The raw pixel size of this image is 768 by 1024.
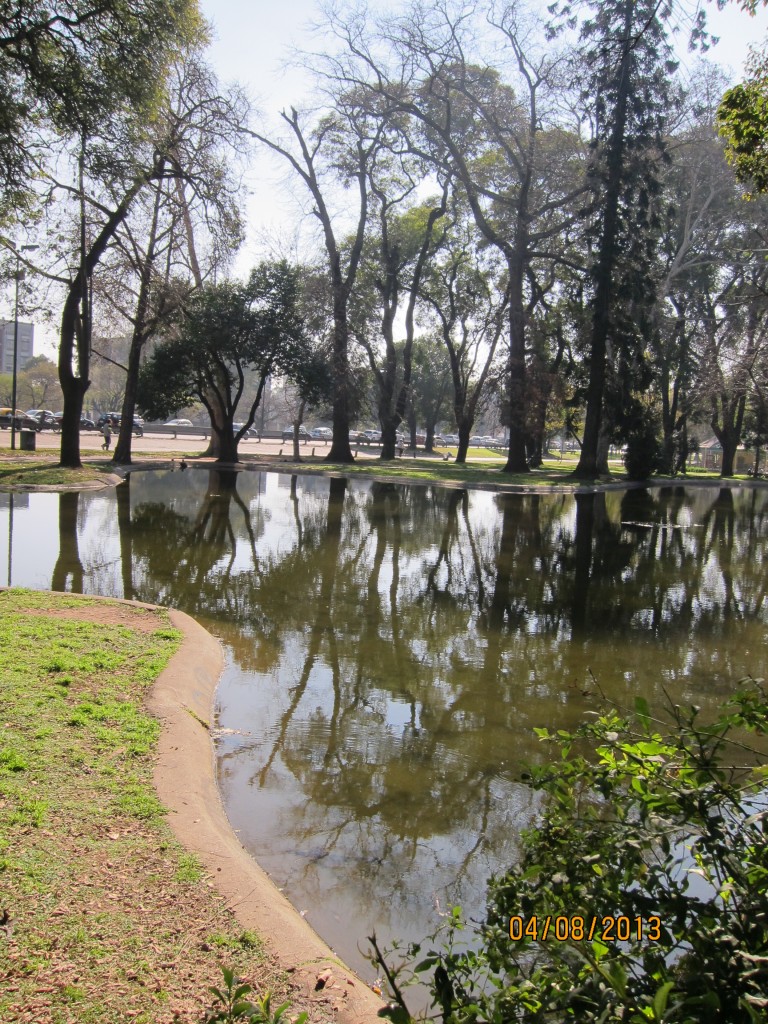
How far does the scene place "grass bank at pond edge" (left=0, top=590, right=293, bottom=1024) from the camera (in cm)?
281

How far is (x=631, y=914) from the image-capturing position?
7.22 ft

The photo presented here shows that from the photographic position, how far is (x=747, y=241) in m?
43.1

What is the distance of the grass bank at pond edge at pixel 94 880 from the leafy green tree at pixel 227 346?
32.5 m

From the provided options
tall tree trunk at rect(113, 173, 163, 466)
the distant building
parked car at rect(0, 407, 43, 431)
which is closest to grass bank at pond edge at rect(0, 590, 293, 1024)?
tall tree trunk at rect(113, 173, 163, 466)

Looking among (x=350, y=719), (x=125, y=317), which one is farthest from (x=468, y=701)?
(x=125, y=317)

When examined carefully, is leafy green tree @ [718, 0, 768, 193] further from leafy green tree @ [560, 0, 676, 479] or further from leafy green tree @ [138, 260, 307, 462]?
leafy green tree @ [138, 260, 307, 462]

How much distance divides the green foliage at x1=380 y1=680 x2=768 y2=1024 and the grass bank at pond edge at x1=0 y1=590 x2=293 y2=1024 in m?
1.07

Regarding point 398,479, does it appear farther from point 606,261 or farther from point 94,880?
point 94,880

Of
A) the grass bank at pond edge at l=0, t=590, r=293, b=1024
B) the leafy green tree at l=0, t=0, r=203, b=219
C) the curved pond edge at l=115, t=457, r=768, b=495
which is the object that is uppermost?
the leafy green tree at l=0, t=0, r=203, b=219

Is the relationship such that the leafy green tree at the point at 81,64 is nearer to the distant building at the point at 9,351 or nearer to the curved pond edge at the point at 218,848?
the curved pond edge at the point at 218,848

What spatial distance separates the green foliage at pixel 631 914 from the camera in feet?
6.04

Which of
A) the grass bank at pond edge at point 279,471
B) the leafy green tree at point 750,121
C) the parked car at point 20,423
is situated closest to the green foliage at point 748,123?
the leafy green tree at point 750,121

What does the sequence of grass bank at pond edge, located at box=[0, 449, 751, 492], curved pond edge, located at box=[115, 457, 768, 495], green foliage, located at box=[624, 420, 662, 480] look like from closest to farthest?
grass bank at pond edge, located at box=[0, 449, 751, 492], curved pond edge, located at box=[115, 457, 768, 495], green foliage, located at box=[624, 420, 662, 480]
